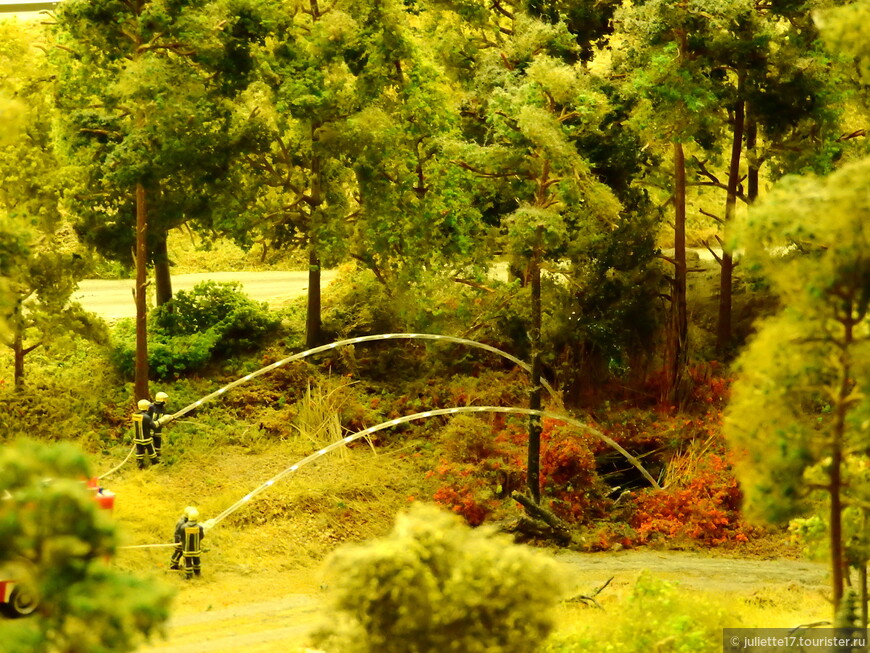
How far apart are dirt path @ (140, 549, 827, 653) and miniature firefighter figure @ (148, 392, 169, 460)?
4.33 metres

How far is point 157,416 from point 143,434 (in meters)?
0.42

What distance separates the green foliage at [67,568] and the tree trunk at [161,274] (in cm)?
1587

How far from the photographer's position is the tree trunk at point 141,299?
21906mm

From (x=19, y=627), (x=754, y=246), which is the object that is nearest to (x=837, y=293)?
(x=754, y=246)

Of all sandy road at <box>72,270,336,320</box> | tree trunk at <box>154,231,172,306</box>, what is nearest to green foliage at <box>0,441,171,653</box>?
tree trunk at <box>154,231,172,306</box>

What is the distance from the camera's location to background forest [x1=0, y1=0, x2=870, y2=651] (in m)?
20.8

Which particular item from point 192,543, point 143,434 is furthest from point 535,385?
point 143,434

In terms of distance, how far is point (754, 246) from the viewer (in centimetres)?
1123

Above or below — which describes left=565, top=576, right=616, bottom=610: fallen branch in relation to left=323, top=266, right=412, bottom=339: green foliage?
below

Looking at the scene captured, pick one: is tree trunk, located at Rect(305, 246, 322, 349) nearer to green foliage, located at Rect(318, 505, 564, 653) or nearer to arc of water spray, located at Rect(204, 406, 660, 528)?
arc of water spray, located at Rect(204, 406, 660, 528)

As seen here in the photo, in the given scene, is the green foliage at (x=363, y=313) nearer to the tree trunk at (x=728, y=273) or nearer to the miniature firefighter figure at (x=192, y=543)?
the tree trunk at (x=728, y=273)

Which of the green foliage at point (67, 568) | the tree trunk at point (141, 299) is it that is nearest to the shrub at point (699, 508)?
the tree trunk at point (141, 299)

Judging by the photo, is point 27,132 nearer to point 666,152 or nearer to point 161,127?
point 161,127

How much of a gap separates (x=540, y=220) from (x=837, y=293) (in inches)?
336
